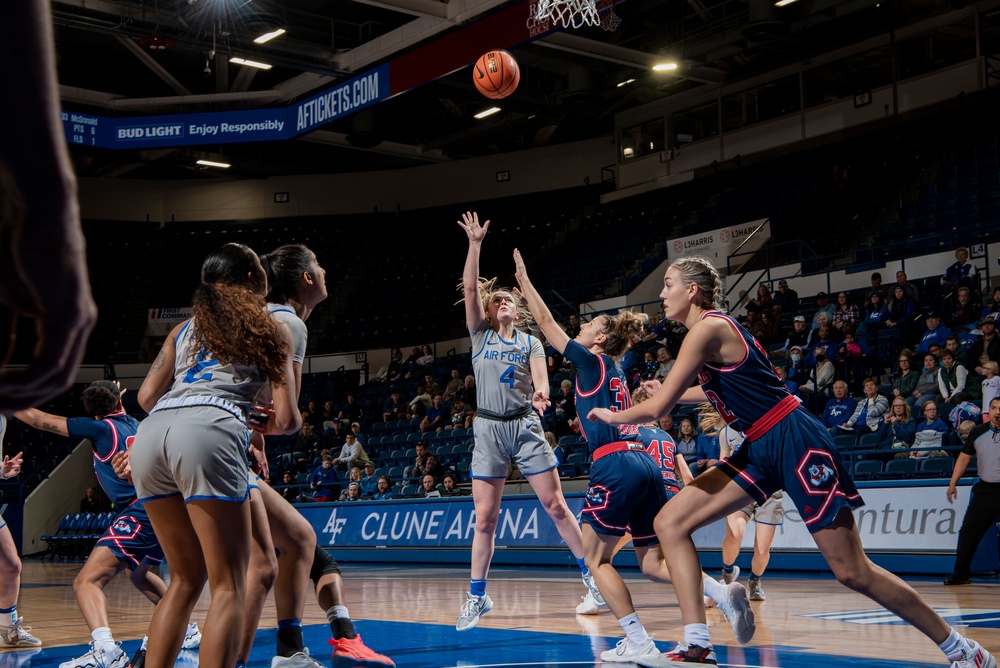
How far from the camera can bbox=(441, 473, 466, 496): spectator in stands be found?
15406mm

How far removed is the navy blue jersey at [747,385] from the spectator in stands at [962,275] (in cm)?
1201

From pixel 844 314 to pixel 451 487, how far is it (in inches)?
266

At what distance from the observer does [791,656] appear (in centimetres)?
535

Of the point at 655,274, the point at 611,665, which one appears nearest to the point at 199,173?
the point at 655,274

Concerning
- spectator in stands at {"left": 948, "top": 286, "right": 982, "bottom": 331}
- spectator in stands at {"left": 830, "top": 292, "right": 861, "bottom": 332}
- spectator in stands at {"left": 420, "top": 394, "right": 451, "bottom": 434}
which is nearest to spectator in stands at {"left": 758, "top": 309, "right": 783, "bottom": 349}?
spectator in stands at {"left": 830, "top": 292, "right": 861, "bottom": 332}

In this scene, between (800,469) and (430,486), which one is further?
(430,486)

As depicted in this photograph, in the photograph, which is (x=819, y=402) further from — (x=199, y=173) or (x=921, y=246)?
(x=199, y=173)

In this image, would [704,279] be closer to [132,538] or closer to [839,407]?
[132,538]

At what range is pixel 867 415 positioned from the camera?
43.9ft

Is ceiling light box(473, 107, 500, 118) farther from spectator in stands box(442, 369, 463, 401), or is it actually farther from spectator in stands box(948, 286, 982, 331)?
spectator in stands box(948, 286, 982, 331)

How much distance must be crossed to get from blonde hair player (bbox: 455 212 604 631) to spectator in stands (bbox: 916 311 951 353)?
28.6 feet

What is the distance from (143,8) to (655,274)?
12.6 m

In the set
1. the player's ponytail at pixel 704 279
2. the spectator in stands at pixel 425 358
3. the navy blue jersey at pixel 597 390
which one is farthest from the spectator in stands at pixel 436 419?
the player's ponytail at pixel 704 279

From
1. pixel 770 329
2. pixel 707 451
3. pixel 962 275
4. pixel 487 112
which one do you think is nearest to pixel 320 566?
pixel 707 451
